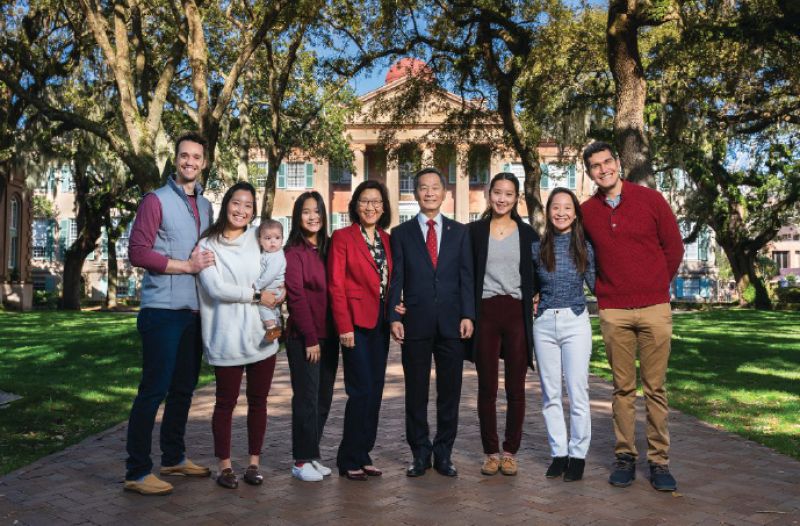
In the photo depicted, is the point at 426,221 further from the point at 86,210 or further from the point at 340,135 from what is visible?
the point at 86,210

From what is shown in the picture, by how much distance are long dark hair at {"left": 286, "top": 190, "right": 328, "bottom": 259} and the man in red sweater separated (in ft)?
6.09

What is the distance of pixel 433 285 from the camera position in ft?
18.5

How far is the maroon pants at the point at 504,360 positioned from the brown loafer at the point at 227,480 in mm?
1736

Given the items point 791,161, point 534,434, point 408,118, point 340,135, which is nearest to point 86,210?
point 340,135

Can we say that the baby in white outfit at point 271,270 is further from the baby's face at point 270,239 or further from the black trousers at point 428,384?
the black trousers at point 428,384

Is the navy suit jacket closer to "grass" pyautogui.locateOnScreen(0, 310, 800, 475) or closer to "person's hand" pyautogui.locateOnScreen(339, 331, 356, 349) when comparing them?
"person's hand" pyautogui.locateOnScreen(339, 331, 356, 349)

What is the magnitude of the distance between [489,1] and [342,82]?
4780mm

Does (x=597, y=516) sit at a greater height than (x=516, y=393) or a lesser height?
lesser

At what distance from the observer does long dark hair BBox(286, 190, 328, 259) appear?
564 centimetres

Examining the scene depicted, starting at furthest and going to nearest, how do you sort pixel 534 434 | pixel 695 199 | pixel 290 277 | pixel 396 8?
pixel 695 199 < pixel 396 8 < pixel 534 434 < pixel 290 277

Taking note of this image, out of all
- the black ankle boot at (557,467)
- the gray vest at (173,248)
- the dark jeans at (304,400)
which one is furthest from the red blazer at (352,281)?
the black ankle boot at (557,467)

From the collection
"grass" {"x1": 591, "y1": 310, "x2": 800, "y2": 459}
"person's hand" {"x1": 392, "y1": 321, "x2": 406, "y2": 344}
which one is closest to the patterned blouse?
"person's hand" {"x1": 392, "y1": 321, "x2": 406, "y2": 344}

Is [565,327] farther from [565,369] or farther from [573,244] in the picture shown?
[573,244]

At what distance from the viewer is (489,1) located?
50.6ft
